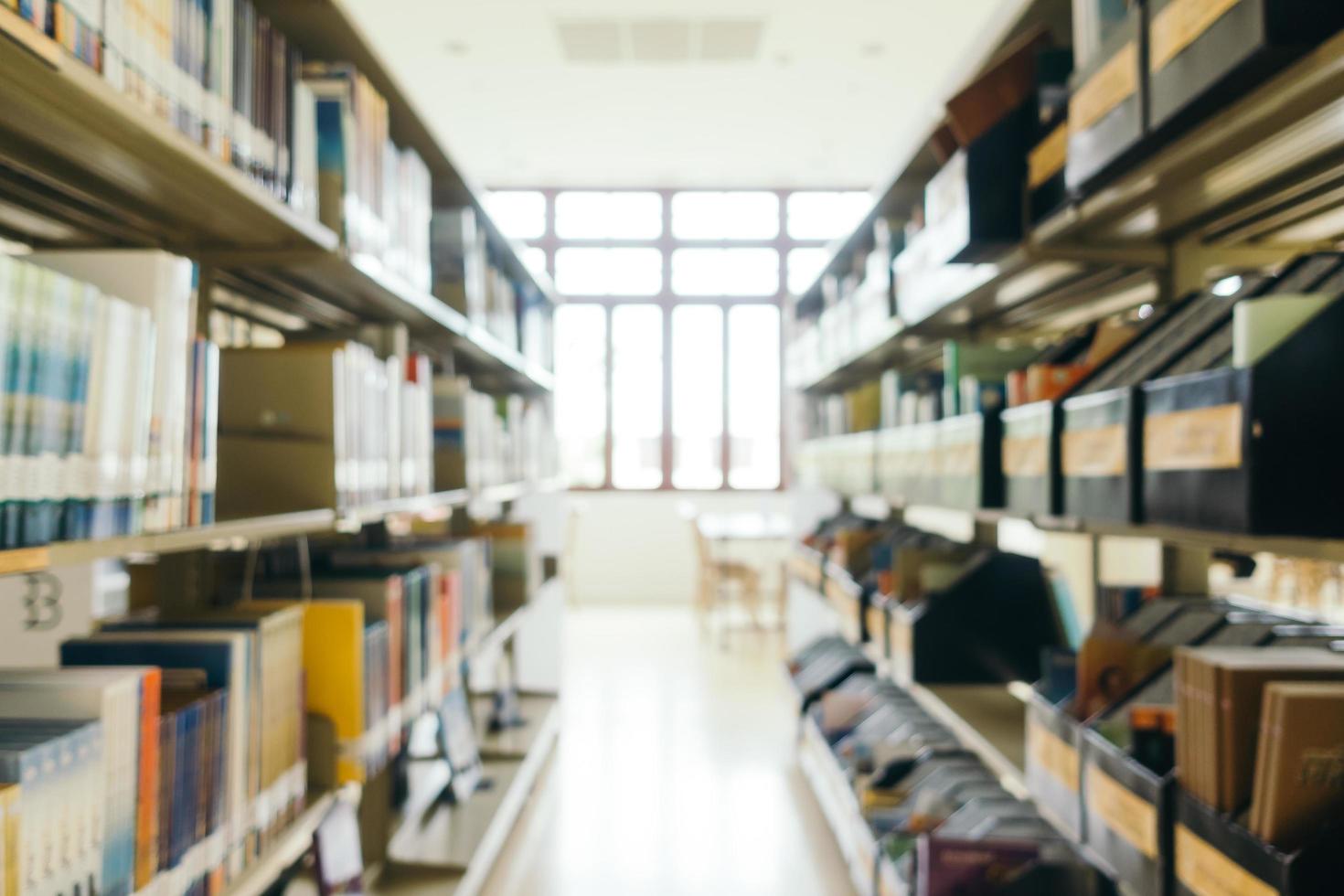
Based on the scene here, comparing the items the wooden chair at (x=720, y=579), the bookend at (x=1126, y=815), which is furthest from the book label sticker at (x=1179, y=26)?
the wooden chair at (x=720, y=579)

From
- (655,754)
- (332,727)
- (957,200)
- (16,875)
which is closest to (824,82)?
(655,754)

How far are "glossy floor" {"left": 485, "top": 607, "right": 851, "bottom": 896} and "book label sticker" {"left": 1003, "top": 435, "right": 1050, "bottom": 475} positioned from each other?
1618 millimetres

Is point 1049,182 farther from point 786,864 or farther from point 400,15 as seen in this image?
point 400,15

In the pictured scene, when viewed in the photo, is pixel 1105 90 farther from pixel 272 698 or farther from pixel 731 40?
pixel 731 40

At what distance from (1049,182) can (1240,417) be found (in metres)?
0.73

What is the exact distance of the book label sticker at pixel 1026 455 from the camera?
1467mm

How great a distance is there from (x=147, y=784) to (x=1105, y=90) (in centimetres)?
148

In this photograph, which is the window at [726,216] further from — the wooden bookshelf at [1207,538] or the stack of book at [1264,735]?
the stack of book at [1264,735]

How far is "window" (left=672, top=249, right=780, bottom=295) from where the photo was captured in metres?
8.67

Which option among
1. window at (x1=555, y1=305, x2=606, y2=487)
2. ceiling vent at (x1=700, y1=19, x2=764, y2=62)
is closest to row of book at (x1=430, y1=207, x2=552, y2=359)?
ceiling vent at (x1=700, y1=19, x2=764, y2=62)

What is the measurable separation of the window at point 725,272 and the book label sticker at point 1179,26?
299 inches

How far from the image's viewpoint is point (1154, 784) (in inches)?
44.2

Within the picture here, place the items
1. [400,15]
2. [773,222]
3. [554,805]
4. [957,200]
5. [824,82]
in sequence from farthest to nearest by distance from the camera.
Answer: [773,222], [824,82], [400,15], [554,805], [957,200]

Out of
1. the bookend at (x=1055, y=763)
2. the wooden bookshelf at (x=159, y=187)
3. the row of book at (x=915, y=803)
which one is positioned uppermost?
the wooden bookshelf at (x=159, y=187)
